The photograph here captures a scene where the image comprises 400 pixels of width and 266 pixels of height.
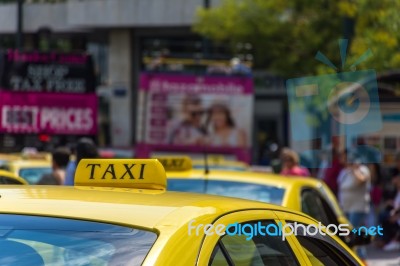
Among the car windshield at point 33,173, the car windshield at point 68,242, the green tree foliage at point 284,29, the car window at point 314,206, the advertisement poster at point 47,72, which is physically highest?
the green tree foliage at point 284,29

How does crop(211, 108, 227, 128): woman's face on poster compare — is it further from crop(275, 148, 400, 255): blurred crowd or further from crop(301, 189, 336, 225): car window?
crop(301, 189, 336, 225): car window

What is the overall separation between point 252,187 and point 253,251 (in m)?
4.11

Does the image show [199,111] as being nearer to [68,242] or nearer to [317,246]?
[317,246]

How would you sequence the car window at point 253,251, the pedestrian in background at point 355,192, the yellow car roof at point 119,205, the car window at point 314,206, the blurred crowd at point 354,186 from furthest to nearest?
1. the pedestrian in background at point 355,192
2. the blurred crowd at point 354,186
3. the car window at point 314,206
4. the car window at point 253,251
5. the yellow car roof at point 119,205

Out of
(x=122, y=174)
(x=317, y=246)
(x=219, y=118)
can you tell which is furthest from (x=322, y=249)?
(x=219, y=118)

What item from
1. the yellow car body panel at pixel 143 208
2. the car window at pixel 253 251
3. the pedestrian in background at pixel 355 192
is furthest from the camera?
the pedestrian in background at pixel 355 192

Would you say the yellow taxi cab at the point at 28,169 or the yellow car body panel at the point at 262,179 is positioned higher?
the yellow car body panel at the point at 262,179

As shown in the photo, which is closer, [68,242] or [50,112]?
[68,242]

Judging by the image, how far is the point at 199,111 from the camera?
19.8 metres

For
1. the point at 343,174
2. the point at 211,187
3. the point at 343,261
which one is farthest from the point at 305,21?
the point at 343,261

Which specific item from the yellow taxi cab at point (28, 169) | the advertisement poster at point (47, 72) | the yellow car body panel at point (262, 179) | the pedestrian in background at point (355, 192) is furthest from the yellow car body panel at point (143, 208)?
the advertisement poster at point (47, 72)

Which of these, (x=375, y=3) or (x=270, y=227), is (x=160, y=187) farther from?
(x=375, y=3)

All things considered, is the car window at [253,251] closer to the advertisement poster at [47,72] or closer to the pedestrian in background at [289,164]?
the pedestrian in background at [289,164]

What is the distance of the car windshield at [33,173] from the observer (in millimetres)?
12398
